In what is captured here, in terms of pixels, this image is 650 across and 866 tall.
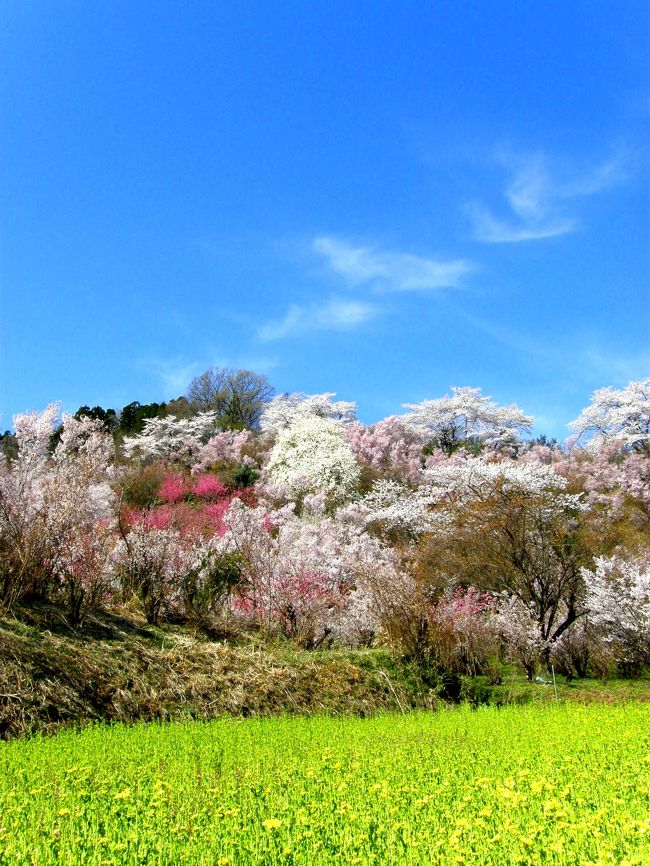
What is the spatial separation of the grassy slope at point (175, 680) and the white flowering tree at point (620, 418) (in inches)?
974

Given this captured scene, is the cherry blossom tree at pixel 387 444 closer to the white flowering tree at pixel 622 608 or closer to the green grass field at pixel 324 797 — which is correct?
the white flowering tree at pixel 622 608

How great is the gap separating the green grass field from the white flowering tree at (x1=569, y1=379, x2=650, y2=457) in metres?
30.1

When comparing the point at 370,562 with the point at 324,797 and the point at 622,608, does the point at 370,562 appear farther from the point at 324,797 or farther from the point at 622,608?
the point at 324,797

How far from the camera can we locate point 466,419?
46250 millimetres

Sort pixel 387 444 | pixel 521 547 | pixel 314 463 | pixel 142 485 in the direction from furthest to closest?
1. pixel 387 444
2. pixel 142 485
3. pixel 314 463
4. pixel 521 547

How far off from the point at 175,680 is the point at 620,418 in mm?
32706

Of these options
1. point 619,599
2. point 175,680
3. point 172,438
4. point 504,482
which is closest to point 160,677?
point 175,680

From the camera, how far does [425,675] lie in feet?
38.3

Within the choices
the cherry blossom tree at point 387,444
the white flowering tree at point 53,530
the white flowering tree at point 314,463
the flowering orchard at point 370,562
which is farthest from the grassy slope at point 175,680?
the cherry blossom tree at point 387,444

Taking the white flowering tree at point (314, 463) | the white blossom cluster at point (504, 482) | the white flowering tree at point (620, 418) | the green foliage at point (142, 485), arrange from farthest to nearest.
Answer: the white flowering tree at point (620, 418)
the green foliage at point (142, 485)
the white flowering tree at point (314, 463)
the white blossom cluster at point (504, 482)

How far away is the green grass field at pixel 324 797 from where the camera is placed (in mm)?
3668

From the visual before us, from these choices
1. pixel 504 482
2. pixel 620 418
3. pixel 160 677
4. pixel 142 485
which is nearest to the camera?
pixel 160 677

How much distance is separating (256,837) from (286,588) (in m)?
9.80

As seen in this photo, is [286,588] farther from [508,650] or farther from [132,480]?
[132,480]
